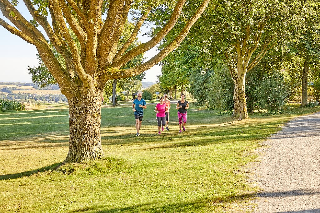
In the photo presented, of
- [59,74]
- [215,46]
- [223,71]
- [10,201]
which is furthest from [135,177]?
[223,71]

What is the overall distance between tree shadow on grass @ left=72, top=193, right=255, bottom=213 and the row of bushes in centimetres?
4245

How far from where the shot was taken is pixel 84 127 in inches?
381

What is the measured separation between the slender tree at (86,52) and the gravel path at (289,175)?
4.69 m

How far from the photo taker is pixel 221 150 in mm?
11445

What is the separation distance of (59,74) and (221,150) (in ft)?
20.3

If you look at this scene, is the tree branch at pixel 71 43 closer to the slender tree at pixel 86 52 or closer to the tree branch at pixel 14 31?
the slender tree at pixel 86 52

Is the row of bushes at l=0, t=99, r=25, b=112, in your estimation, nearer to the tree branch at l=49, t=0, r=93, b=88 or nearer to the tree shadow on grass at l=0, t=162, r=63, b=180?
the tree shadow on grass at l=0, t=162, r=63, b=180

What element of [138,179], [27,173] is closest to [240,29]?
[138,179]

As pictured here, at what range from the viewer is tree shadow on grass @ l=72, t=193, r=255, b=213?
20.1 feet

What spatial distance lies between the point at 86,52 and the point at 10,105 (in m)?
40.3

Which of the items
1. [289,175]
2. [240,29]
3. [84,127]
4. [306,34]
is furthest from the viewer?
[306,34]

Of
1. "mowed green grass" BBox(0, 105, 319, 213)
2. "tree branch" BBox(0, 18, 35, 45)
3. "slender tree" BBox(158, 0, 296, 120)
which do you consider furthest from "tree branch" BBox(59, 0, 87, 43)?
"slender tree" BBox(158, 0, 296, 120)

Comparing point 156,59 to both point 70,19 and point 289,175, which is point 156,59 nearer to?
point 70,19

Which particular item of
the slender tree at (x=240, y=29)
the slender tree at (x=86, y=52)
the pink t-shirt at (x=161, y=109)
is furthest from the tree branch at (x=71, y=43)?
the slender tree at (x=240, y=29)
